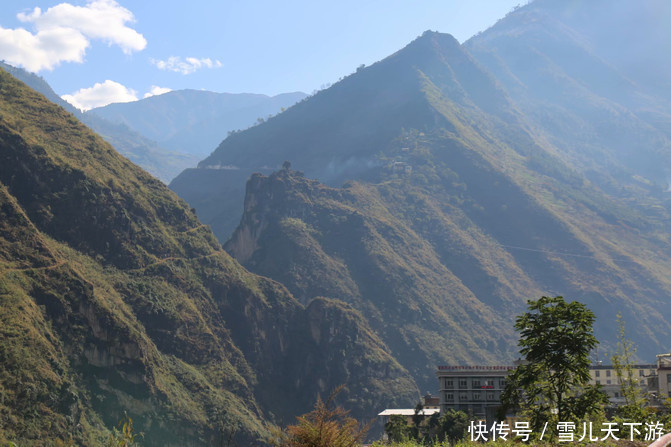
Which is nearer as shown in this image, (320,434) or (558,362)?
(320,434)

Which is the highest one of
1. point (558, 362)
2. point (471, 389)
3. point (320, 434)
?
point (558, 362)

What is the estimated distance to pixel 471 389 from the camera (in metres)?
173

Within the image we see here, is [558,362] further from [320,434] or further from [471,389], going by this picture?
[471,389]

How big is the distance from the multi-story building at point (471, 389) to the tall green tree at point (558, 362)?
134304 millimetres

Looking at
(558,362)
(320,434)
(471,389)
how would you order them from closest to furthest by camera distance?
(320,434) → (558,362) → (471,389)

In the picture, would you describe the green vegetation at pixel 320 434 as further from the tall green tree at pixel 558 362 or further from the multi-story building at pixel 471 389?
the multi-story building at pixel 471 389

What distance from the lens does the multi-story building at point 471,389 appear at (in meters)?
171

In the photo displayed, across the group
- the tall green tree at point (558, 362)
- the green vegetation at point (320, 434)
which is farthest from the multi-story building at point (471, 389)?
the green vegetation at point (320, 434)

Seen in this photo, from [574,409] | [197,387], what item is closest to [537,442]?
[574,409]

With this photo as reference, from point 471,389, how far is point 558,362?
139 metres

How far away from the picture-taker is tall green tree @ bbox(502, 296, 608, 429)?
3806cm

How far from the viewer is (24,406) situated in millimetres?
137500

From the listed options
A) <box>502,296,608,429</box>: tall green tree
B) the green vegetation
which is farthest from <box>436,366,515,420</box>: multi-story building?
the green vegetation

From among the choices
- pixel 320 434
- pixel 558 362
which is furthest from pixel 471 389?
pixel 320 434
